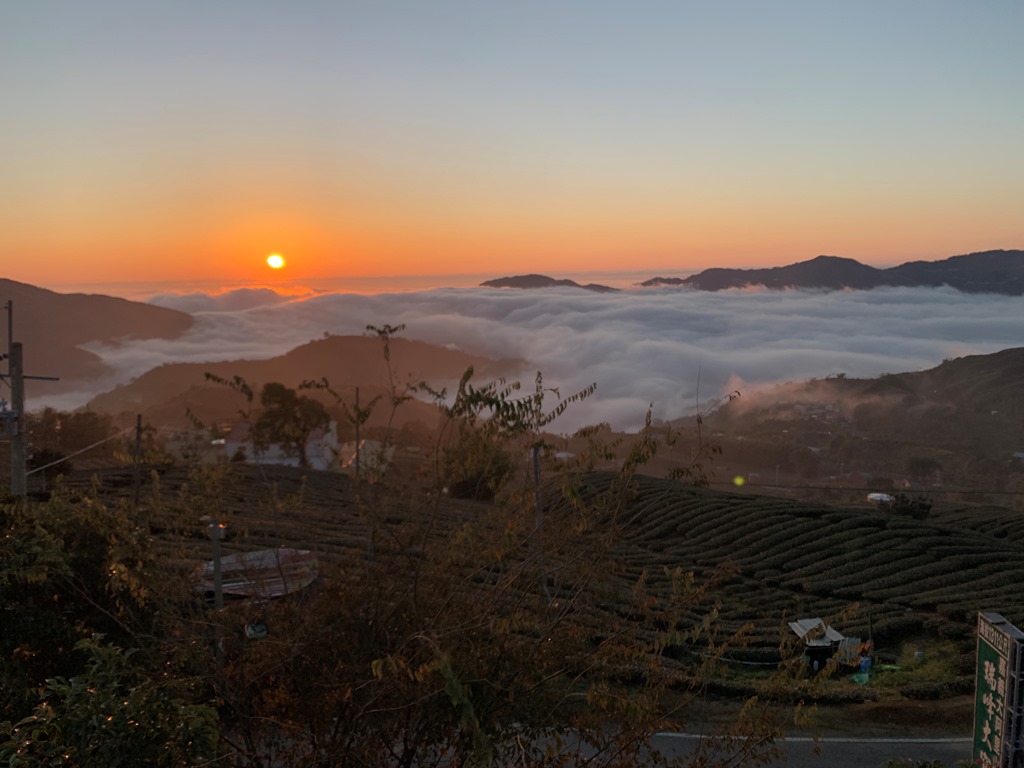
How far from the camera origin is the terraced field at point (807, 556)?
19359 mm

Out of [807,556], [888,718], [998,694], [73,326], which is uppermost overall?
[73,326]

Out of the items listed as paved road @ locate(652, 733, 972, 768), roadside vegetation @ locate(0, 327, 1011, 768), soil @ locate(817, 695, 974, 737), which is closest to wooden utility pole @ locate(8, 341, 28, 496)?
roadside vegetation @ locate(0, 327, 1011, 768)

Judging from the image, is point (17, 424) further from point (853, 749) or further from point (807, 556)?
point (807, 556)

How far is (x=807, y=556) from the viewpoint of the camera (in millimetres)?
28422

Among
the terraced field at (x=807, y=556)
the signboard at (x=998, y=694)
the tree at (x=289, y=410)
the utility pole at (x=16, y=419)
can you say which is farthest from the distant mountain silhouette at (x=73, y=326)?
the signboard at (x=998, y=694)

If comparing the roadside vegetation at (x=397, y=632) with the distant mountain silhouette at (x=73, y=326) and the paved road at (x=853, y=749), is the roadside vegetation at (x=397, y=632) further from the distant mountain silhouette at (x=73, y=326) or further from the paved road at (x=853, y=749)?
the distant mountain silhouette at (x=73, y=326)

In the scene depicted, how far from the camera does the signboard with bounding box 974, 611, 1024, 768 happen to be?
7102 mm

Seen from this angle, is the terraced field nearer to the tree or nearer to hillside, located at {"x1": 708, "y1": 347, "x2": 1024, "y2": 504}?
the tree

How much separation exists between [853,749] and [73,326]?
17332 cm

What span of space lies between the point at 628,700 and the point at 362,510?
2.28 meters

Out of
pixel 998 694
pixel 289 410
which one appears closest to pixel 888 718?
pixel 998 694

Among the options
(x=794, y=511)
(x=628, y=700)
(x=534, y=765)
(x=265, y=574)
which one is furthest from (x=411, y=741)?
(x=794, y=511)

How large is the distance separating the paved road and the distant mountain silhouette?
460ft

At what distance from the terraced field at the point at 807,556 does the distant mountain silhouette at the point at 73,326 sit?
402 feet
